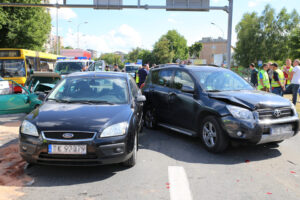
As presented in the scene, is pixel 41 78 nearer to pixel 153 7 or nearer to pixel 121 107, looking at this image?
pixel 121 107

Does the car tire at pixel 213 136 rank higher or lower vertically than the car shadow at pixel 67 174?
higher

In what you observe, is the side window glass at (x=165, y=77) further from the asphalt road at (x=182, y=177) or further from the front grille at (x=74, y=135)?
the front grille at (x=74, y=135)

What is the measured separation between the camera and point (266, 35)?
201 feet

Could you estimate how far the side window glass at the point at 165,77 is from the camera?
24.2 feet

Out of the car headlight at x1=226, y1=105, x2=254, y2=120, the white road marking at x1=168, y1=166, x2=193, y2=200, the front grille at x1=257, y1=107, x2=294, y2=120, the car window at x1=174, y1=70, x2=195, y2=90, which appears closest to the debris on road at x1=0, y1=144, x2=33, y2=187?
the white road marking at x1=168, y1=166, x2=193, y2=200

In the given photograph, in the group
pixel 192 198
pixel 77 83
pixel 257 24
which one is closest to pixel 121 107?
pixel 77 83

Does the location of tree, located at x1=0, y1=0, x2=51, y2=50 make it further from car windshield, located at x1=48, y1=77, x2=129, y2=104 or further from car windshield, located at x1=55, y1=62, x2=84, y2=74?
car windshield, located at x1=48, y1=77, x2=129, y2=104

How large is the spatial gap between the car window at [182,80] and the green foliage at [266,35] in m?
57.5

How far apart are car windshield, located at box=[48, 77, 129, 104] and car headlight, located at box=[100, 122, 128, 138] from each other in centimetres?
88

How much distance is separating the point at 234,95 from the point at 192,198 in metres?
2.62

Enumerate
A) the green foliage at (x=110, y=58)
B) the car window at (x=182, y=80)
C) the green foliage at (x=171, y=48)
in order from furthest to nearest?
the green foliage at (x=110, y=58) → the green foliage at (x=171, y=48) → the car window at (x=182, y=80)

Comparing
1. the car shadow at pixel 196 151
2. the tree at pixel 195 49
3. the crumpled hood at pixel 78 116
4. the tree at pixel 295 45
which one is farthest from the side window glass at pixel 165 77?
the tree at pixel 195 49

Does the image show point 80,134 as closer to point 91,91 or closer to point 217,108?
point 91,91

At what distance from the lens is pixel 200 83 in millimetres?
6285
